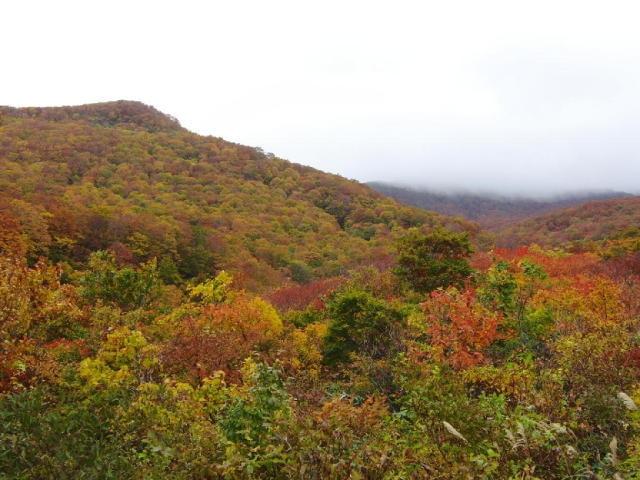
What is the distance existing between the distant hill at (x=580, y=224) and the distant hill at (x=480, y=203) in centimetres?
4877

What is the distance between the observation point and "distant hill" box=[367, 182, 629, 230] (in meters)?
138

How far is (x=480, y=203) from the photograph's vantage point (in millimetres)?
152125

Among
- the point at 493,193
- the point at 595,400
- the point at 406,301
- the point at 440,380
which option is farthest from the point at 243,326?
the point at 493,193

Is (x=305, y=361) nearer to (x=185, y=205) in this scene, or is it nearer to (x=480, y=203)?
(x=185, y=205)

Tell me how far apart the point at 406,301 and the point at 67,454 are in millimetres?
17124

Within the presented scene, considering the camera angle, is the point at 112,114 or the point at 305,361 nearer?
the point at 305,361

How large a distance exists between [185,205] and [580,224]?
160ft

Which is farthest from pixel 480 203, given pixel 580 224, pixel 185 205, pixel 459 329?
pixel 459 329

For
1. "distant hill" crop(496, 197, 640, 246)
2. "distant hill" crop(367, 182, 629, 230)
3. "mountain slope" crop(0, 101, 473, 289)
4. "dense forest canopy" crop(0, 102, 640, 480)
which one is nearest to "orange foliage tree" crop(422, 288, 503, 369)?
"dense forest canopy" crop(0, 102, 640, 480)

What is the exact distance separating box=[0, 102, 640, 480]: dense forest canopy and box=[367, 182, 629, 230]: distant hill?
3962 inches

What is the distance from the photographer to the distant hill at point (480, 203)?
138 meters

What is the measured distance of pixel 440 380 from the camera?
828cm

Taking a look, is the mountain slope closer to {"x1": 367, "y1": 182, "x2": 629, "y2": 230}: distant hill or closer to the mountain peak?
the mountain peak

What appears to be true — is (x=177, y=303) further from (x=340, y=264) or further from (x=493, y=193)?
(x=493, y=193)
